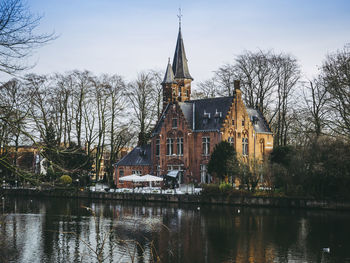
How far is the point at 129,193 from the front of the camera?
134 feet

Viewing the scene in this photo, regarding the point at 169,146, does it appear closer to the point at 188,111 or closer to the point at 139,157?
the point at 188,111

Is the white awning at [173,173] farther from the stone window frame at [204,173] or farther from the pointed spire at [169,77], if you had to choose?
the pointed spire at [169,77]

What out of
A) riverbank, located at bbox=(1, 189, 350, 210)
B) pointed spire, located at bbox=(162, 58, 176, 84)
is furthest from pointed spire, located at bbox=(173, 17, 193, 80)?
riverbank, located at bbox=(1, 189, 350, 210)

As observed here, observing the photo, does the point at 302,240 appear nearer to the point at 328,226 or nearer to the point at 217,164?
the point at 328,226

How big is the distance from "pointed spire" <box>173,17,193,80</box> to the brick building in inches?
63.3

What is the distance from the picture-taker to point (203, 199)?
36.6 meters

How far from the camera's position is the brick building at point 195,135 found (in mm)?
43156

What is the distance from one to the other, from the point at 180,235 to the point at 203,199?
1472 cm

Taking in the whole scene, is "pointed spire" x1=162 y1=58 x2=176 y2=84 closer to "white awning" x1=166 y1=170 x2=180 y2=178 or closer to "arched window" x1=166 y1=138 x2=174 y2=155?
"arched window" x1=166 y1=138 x2=174 y2=155

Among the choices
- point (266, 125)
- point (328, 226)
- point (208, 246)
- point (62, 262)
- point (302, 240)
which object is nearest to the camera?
point (62, 262)

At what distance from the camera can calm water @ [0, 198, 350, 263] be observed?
17.2 m

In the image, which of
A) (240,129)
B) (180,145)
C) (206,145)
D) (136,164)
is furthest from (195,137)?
(136,164)

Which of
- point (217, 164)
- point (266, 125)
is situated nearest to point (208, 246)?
point (217, 164)

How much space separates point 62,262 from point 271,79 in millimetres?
36511
